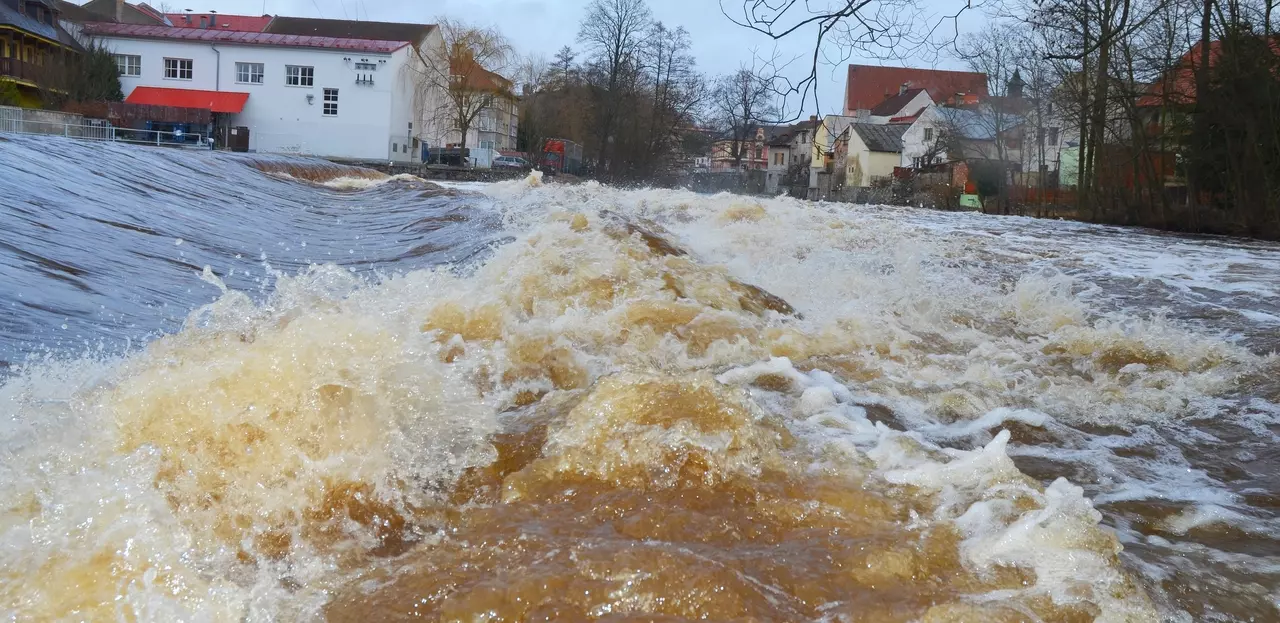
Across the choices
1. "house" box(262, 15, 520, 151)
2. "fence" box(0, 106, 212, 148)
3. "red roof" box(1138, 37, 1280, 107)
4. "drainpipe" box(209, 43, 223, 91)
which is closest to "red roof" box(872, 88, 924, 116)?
"house" box(262, 15, 520, 151)

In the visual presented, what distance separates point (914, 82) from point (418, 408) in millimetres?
81984

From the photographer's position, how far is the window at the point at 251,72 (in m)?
51.0

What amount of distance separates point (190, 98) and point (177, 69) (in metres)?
2.32

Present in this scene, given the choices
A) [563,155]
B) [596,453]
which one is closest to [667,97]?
[563,155]

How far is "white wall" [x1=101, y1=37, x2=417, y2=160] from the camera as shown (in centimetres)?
5069

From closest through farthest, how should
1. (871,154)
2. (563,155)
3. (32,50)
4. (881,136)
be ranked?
1. (32,50)
2. (563,155)
3. (871,154)
4. (881,136)

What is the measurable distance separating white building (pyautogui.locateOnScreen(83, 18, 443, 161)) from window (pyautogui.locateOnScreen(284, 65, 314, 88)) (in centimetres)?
5

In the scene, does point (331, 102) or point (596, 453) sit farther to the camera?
point (331, 102)

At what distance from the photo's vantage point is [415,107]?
56.9 metres

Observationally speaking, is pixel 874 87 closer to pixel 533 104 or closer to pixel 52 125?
pixel 533 104

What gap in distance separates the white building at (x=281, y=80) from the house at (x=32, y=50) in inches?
93.4

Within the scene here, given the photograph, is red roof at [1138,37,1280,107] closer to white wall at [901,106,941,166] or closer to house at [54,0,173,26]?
white wall at [901,106,941,166]

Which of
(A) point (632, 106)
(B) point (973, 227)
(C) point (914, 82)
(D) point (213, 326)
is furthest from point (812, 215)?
(C) point (914, 82)

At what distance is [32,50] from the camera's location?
157 feet
